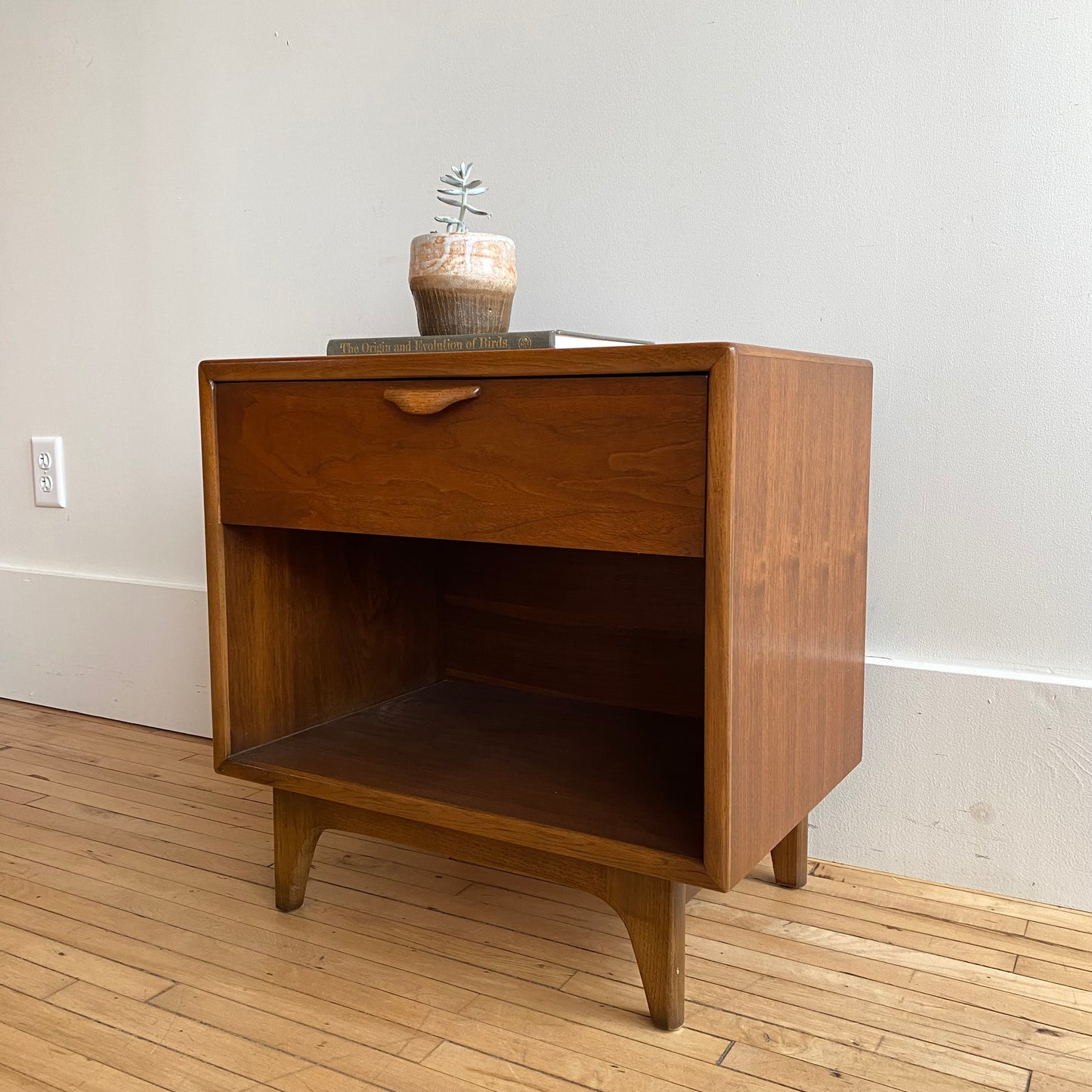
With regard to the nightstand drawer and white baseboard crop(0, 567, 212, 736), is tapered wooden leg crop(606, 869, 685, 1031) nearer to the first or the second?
the nightstand drawer

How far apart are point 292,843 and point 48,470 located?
107cm

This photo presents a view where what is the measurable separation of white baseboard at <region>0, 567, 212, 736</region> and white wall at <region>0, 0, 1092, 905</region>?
0.01 meters

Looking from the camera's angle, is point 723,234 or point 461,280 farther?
point 723,234

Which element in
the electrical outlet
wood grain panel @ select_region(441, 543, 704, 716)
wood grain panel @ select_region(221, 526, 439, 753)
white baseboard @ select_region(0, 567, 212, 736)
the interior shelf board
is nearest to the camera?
the interior shelf board

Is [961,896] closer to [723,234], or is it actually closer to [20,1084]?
[723,234]

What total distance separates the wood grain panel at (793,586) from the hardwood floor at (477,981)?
156 mm

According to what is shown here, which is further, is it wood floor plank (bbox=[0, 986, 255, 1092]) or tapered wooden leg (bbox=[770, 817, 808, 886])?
tapered wooden leg (bbox=[770, 817, 808, 886])

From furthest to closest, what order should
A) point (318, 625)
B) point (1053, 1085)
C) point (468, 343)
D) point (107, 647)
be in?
point (107, 647) → point (318, 625) → point (468, 343) → point (1053, 1085)

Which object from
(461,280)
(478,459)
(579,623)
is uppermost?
(461,280)

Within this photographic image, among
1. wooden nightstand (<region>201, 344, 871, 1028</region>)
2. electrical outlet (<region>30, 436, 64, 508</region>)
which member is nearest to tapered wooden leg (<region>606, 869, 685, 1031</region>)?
wooden nightstand (<region>201, 344, 871, 1028</region>)

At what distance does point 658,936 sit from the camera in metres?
0.88

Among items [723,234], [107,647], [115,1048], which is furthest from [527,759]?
[107,647]

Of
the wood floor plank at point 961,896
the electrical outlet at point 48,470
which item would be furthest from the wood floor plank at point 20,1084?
the electrical outlet at point 48,470

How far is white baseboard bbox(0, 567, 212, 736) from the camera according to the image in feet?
5.63
